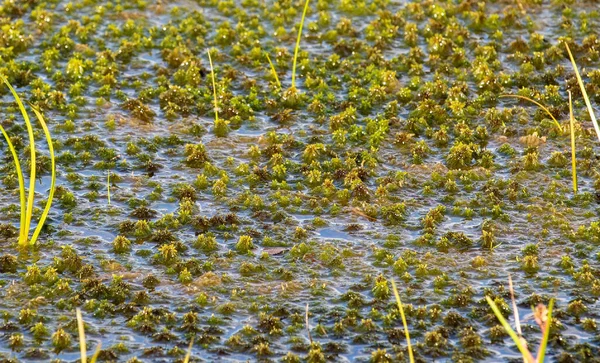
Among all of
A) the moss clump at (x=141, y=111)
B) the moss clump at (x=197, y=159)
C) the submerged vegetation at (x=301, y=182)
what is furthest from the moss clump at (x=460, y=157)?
the moss clump at (x=141, y=111)

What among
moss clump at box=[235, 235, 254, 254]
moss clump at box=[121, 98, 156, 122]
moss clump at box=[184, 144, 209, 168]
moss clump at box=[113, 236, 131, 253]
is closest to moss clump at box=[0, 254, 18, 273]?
moss clump at box=[113, 236, 131, 253]

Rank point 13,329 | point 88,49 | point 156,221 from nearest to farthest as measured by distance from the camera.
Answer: point 13,329
point 156,221
point 88,49

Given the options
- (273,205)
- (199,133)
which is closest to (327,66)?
(199,133)

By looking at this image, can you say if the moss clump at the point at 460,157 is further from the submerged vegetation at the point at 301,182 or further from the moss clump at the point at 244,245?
the moss clump at the point at 244,245

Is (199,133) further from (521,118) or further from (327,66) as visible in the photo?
(521,118)

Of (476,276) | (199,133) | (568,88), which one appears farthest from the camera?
(568,88)

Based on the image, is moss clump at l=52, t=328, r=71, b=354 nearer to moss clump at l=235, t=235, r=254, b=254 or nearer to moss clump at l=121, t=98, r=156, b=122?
moss clump at l=235, t=235, r=254, b=254

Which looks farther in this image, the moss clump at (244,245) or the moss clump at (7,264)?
the moss clump at (244,245)

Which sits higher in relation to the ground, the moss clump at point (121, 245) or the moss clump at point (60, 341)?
the moss clump at point (121, 245)
